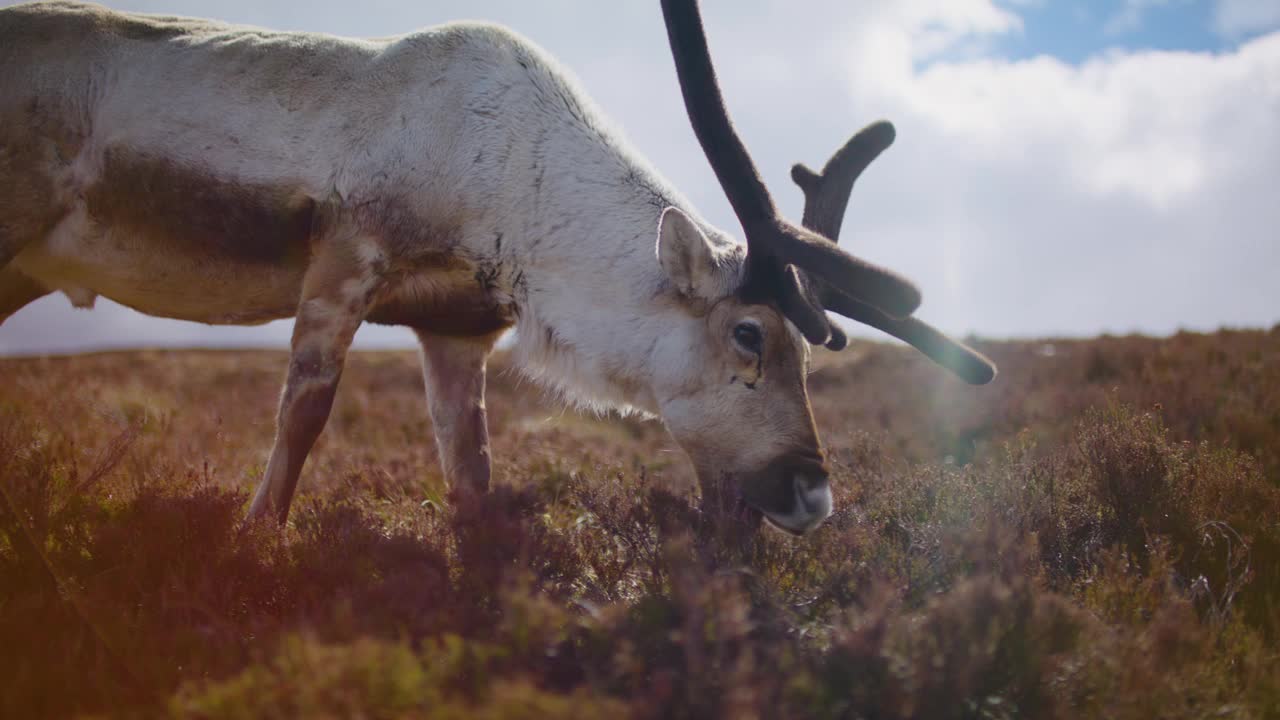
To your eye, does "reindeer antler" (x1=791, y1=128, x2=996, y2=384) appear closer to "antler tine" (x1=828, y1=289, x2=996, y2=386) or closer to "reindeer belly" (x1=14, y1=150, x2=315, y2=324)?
"antler tine" (x1=828, y1=289, x2=996, y2=386)

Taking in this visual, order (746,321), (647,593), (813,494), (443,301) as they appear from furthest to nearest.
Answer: (443,301), (746,321), (813,494), (647,593)

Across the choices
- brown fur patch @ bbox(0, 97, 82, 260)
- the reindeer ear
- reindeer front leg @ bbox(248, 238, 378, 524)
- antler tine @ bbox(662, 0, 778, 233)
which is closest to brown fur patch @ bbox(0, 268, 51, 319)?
brown fur patch @ bbox(0, 97, 82, 260)

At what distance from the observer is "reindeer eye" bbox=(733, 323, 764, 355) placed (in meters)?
3.50

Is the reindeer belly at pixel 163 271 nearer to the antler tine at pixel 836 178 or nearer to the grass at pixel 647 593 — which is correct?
the grass at pixel 647 593

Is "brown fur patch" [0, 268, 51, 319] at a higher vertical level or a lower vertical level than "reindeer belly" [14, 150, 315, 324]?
lower

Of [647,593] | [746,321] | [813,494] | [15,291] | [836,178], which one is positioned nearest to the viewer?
[647,593]

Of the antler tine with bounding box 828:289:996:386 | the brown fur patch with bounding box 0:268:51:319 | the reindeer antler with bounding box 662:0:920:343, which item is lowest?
the brown fur patch with bounding box 0:268:51:319

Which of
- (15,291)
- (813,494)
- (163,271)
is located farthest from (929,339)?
(15,291)

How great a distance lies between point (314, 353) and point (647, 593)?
1.95 meters

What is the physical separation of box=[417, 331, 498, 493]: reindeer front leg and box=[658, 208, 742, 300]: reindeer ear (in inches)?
60.0

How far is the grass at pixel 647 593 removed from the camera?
2.03 meters

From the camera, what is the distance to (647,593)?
300 cm

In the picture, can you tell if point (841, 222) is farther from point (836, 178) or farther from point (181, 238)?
point (181, 238)

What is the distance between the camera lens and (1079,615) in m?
2.44
